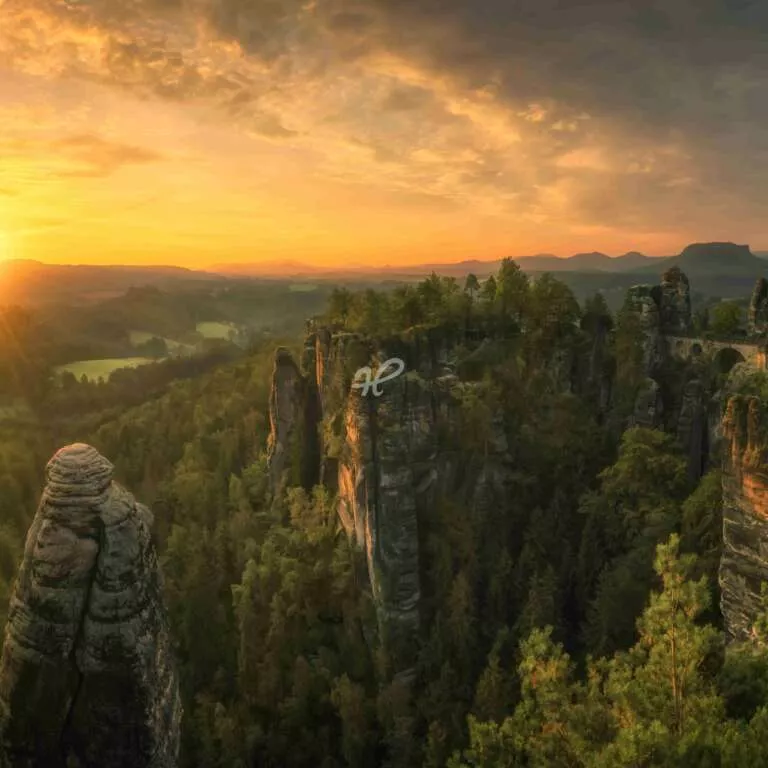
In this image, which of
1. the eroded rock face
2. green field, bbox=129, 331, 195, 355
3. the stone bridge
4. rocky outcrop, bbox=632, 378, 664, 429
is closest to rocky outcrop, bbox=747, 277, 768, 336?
the stone bridge

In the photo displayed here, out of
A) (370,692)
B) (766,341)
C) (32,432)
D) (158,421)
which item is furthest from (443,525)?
(32,432)

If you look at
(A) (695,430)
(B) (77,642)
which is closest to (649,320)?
(A) (695,430)

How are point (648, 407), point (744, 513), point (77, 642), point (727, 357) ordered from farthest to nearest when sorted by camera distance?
point (727, 357) < point (648, 407) < point (744, 513) < point (77, 642)

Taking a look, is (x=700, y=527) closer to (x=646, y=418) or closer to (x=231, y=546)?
(x=646, y=418)

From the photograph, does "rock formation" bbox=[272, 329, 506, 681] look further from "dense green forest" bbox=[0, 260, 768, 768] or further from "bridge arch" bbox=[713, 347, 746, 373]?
"bridge arch" bbox=[713, 347, 746, 373]

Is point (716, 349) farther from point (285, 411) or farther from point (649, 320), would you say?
point (285, 411)

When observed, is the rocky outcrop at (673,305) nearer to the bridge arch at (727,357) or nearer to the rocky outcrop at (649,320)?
the rocky outcrop at (649,320)
